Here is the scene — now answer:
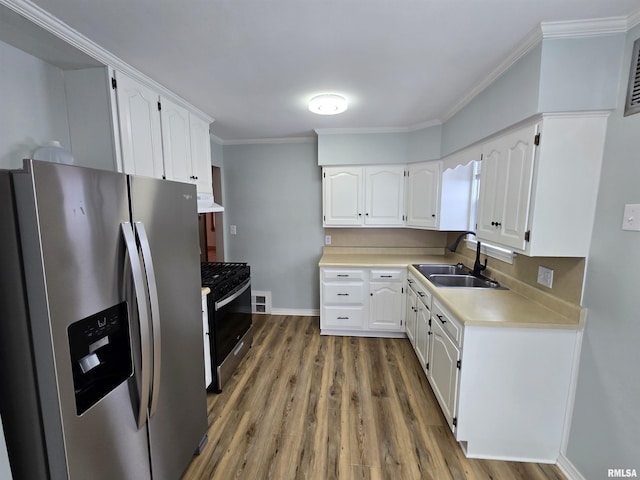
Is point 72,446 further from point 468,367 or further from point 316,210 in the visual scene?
point 316,210

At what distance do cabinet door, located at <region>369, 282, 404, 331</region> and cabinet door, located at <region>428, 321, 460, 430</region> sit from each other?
0.85m

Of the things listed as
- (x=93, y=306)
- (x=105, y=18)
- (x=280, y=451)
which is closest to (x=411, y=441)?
(x=280, y=451)

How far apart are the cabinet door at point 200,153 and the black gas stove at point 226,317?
0.81 metres

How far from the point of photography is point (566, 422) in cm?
156

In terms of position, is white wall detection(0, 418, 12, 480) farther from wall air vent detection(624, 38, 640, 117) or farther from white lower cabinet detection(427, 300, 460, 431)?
wall air vent detection(624, 38, 640, 117)

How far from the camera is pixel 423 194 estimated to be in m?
3.01

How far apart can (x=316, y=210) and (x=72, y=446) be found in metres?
3.02

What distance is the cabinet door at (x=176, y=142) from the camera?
1981 millimetres

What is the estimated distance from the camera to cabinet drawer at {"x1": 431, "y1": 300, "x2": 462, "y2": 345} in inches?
65.9

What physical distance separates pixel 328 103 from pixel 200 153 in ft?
4.12

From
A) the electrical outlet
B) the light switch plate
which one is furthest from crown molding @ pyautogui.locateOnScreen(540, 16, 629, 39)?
the electrical outlet

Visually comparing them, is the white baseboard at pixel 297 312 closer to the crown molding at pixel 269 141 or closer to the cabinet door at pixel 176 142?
the cabinet door at pixel 176 142

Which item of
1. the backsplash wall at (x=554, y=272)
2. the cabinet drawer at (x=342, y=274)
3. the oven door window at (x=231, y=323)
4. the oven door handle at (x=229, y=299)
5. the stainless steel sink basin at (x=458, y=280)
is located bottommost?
the oven door window at (x=231, y=323)

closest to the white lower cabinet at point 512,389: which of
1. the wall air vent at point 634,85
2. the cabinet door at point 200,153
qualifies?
the wall air vent at point 634,85
